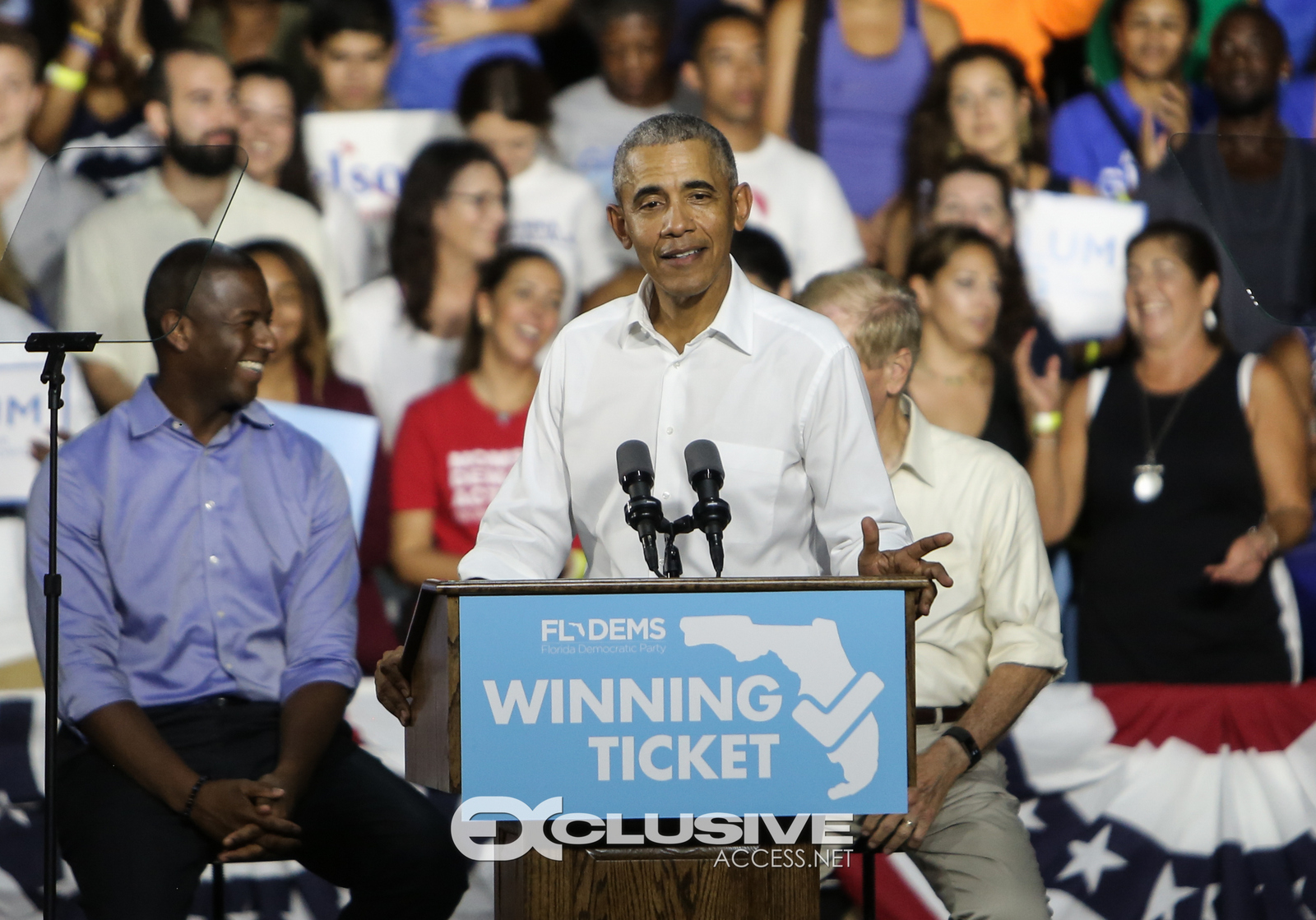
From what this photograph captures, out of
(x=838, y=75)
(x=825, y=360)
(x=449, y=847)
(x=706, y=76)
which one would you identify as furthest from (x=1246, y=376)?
(x=449, y=847)

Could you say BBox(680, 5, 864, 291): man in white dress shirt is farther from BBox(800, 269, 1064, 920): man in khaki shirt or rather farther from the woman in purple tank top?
BBox(800, 269, 1064, 920): man in khaki shirt

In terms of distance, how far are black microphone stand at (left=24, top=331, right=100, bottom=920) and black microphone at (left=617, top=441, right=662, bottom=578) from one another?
1266 mm

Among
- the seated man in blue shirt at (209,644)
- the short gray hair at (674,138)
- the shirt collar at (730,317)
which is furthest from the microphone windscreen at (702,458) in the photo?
the seated man in blue shirt at (209,644)

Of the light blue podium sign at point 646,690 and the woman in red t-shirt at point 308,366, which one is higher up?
the woman in red t-shirt at point 308,366

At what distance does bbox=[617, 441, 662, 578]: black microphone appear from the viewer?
2.18 m

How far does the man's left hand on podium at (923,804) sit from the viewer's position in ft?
8.96

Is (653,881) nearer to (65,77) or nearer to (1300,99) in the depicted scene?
(65,77)

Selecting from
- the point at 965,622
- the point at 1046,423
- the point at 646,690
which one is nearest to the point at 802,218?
the point at 1046,423

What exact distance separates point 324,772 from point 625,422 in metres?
1.29

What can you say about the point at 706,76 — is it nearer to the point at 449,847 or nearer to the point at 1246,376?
the point at 1246,376

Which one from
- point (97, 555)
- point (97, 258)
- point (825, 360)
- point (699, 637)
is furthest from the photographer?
point (97, 555)

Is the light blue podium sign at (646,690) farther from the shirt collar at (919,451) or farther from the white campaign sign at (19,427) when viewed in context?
the white campaign sign at (19,427)

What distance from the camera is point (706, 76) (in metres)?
4.77

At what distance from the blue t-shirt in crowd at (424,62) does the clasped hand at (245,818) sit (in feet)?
8.08
